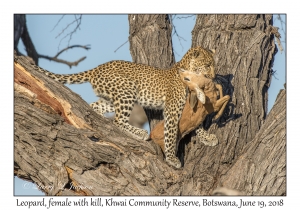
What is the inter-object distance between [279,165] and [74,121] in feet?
8.75

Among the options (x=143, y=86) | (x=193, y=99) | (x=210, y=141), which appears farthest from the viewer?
(x=143, y=86)

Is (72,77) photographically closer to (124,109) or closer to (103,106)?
(103,106)

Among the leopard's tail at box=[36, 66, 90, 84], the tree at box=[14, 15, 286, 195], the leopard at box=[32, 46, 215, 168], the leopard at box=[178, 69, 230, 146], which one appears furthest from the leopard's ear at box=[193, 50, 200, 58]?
the leopard's tail at box=[36, 66, 90, 84]

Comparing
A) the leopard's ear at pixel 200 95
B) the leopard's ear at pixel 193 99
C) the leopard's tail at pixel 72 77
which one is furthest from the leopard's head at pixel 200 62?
the leopard's tail at pixel 72 77

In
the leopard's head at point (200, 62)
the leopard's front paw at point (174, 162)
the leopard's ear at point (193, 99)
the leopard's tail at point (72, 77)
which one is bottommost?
the leopard's front paw at point (174, 162)

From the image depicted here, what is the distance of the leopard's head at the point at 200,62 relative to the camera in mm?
8413

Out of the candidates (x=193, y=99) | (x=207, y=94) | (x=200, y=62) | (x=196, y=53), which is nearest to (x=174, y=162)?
(x=193, y=99)

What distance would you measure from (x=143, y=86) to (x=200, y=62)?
3.19 ft

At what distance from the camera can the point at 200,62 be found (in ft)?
27.8

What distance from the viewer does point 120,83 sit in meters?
8.50

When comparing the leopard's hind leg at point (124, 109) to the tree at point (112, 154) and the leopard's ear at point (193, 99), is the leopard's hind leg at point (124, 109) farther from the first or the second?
the leopard's ear at point (193, 99)

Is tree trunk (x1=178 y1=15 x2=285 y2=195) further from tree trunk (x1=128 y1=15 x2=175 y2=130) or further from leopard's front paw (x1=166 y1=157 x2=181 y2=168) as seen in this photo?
tree trunk (x1=128 y1=15 x2=175 y2=130)

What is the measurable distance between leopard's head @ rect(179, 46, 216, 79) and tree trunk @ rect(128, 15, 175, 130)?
0.69 meters

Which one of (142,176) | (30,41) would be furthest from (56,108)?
(30,41)
